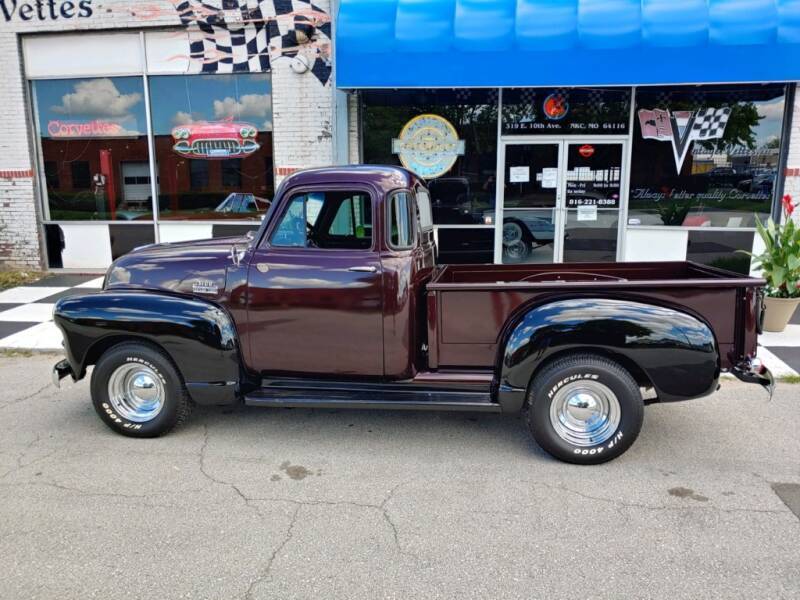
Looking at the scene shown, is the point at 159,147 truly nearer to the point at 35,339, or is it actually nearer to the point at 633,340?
the point at 35,339

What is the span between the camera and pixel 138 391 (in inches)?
180

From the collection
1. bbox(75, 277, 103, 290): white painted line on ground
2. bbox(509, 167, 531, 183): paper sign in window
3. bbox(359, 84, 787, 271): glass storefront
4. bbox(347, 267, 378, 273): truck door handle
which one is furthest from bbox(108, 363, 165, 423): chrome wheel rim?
bbox(509, 167, 531, 183): paper sign in window

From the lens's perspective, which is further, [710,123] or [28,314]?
[710,123]

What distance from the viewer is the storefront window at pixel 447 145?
957 centimetres

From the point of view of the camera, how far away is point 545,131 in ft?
31.1

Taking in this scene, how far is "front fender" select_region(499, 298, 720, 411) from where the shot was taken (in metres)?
3.88

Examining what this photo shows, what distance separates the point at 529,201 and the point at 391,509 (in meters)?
7.04

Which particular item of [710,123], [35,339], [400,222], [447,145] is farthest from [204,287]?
[710,123]

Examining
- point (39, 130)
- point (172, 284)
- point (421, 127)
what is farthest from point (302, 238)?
point (39, 130)

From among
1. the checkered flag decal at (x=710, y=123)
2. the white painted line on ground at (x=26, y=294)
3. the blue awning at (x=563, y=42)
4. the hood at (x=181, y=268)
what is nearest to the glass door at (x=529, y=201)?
the blue awning at (x=563, y=42)

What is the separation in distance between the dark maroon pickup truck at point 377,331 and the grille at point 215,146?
19.4 feet

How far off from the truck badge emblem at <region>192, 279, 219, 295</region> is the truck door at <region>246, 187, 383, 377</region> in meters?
0.27

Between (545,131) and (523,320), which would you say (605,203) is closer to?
(545,131)

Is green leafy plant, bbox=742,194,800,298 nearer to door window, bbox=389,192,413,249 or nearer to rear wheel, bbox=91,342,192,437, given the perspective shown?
door window, bbox=389,192,413,249
